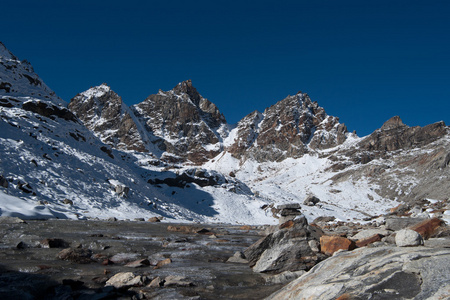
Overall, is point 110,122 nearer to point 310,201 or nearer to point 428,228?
point 310,201

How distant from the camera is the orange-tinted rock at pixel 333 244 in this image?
962 centimetres

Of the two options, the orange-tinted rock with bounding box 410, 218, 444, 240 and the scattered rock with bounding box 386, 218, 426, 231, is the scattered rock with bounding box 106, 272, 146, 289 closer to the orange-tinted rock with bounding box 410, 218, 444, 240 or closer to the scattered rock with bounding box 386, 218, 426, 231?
the orange-tinted rock with bounding box 410, 218, 444, 240

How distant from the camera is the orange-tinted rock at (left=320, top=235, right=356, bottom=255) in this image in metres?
9.62

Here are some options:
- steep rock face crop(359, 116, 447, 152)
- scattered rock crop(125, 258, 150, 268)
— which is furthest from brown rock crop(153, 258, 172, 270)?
steep rock face crop(359, 116, 447, 152)

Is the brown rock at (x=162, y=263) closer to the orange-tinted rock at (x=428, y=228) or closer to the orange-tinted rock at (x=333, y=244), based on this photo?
the orange-tinted rock at (x=333, y=244)

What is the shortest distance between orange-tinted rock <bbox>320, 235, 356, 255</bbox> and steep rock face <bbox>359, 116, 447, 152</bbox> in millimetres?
146447

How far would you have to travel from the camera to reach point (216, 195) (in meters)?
62.0

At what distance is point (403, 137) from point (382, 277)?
159653 millimetres

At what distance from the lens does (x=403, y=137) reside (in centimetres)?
13950

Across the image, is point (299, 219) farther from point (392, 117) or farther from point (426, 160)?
point (392, 117)

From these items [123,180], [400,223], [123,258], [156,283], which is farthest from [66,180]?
[400,223]

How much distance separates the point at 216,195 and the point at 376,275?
57974 mm

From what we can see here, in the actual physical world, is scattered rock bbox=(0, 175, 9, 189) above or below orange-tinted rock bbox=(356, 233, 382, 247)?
above

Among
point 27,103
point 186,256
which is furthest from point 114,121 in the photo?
point 186,256
